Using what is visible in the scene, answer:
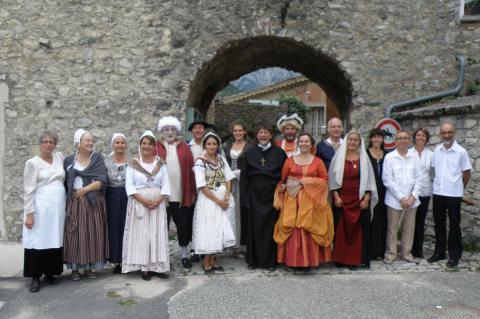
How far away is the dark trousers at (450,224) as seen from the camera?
493 centimetres

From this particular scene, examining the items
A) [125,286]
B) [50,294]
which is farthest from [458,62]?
[50,294]

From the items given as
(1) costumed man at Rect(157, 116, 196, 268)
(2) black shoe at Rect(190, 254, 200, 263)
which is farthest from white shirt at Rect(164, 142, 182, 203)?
(2) black shoe at Rect(190, 254, 200, 263)

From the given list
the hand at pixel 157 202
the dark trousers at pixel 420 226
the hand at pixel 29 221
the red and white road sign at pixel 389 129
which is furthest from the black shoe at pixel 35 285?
the red and white road sign at pixel 389 129

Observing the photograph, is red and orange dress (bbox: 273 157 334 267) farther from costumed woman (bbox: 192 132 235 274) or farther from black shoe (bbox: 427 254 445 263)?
black shoe (bbox: 427 254 445 263)

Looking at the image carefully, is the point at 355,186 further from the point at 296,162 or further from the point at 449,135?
the point at 449,135

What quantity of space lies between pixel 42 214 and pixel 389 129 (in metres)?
4.80

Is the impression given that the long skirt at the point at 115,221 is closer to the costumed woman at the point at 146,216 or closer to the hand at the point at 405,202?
the costumed woman at the point at 146,216

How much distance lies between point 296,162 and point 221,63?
341 centimetres

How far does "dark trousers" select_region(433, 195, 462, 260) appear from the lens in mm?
4930

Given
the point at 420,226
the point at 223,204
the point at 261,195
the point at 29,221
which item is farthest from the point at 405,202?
the point at 29,221

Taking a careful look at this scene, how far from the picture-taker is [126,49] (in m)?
6.68

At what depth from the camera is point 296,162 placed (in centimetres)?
468

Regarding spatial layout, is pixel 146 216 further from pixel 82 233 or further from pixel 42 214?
pixel 42 214

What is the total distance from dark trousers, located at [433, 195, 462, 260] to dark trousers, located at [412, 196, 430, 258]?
0.12m
